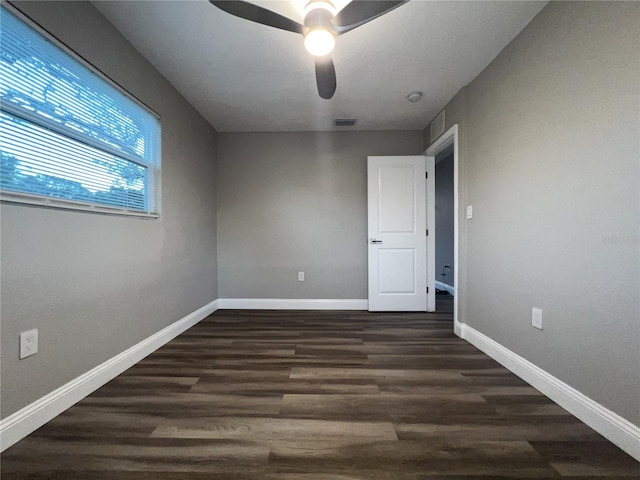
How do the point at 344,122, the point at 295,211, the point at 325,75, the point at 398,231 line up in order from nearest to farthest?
1. the point at 325,75
2. the point at 344,122
3. the point at 398,231
4. the point at 295,211

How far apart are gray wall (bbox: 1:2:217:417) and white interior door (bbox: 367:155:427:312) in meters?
2.15

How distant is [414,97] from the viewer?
2.74 metres

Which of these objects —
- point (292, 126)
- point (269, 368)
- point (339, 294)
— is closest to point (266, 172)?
point (292, 126)

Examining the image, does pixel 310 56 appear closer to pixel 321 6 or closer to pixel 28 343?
pixel 321 6

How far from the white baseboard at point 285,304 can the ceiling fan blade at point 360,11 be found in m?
2.93

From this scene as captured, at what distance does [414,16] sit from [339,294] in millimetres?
2894

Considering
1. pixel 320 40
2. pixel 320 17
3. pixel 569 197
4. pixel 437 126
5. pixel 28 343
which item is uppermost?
pixel 437 126

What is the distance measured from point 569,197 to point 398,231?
2.00 meters

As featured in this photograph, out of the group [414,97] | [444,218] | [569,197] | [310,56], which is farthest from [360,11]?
[444,218]

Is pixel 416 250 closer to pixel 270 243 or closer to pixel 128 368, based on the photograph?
pixel 270 243

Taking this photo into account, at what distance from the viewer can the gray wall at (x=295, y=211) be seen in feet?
11.9

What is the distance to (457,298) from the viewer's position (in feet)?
8.68

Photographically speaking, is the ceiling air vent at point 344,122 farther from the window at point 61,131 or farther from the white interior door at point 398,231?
the window at point 61,131

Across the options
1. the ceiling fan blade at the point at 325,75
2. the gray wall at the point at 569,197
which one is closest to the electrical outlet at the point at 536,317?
the gray wall at the point at 569,197
